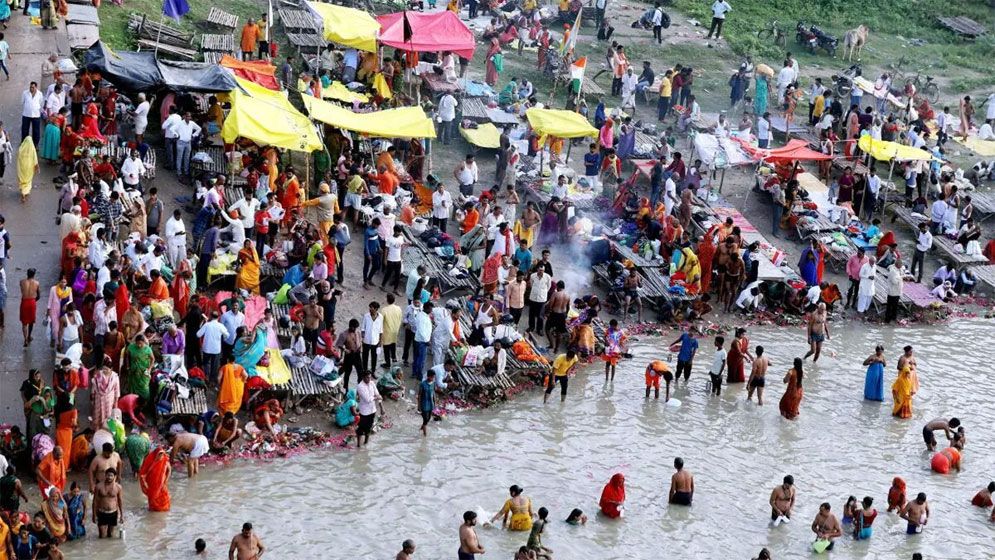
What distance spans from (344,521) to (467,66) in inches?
722

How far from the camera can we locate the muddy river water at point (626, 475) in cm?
1850

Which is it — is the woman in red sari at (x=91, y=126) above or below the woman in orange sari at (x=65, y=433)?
above

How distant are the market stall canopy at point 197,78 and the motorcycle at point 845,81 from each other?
17258 millimetres

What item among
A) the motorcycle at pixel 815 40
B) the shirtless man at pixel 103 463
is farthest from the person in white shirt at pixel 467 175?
the motorcycle at pixel 815 40

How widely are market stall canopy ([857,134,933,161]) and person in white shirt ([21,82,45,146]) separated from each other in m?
16.2

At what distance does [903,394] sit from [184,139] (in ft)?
42.7

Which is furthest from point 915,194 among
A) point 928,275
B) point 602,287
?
point 602,287

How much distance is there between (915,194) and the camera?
105ft

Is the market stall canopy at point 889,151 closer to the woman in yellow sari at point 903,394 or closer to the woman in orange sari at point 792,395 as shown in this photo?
the woman in yellow sari at point 903,394

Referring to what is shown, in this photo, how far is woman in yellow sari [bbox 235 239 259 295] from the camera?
22.5 meters

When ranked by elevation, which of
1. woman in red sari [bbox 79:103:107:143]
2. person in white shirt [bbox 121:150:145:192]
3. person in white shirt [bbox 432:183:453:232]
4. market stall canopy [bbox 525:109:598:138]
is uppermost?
market stall canopy [bbox 525:109:598:138]

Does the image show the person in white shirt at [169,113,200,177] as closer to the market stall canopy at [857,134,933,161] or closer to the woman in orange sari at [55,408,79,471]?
the woman in orange sari at [55,408,79,471]

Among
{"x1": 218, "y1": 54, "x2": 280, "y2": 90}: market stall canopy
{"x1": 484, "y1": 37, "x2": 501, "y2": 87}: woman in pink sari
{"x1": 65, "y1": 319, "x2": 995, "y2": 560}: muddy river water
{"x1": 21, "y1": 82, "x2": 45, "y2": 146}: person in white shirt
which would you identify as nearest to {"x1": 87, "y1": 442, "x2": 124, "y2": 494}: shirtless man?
{"x1": 65, "y1": 319, "x2": 995, "y2": 560}: muddy river water

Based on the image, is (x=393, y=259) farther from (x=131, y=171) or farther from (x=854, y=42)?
(x=854, y=42)
